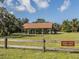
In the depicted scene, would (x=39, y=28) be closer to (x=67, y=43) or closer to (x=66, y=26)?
(x=66, y=26)

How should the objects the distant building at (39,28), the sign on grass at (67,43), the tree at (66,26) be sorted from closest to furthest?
the sign on grass at (67,43)
the distant building at (39,28)
the tree at (66,26)

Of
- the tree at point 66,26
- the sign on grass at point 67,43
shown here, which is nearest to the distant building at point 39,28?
the tree at point 66,26

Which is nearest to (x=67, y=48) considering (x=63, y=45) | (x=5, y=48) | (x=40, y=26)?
(x=63, y=45)

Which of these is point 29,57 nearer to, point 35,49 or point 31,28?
point 35,49

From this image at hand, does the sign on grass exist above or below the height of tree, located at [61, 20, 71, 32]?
below

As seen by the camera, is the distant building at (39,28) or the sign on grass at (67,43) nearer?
the sign on grass at (67,43)

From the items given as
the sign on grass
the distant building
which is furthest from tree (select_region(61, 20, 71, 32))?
the sign on grass

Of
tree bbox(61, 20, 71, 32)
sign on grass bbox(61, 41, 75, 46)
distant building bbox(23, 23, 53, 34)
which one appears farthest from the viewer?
tree bbox(61, 20, 71, 32)

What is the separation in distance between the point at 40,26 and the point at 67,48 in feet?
272

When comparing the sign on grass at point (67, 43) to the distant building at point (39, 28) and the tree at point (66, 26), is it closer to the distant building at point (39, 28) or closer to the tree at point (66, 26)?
the distant building at point (39, 28)

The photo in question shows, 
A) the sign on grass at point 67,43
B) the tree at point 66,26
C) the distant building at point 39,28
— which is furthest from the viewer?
the tree at point 66,26

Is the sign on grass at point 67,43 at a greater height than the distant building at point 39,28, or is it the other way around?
the distant building at point 39,28

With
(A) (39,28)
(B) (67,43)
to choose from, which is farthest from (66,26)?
(B) (67,43)

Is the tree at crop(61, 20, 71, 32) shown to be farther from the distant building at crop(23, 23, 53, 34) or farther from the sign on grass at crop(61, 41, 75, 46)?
the sign on grass at crop(61, 41, 75, 46)
